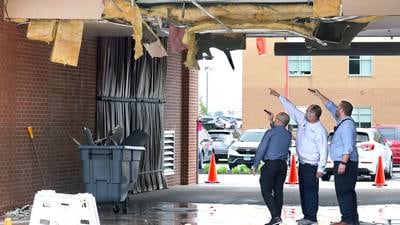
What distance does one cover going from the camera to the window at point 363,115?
49469 mm

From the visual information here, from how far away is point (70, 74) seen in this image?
17312mm

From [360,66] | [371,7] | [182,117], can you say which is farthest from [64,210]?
[360,66]

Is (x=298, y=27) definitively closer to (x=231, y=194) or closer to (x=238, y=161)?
(x=231, y=194)

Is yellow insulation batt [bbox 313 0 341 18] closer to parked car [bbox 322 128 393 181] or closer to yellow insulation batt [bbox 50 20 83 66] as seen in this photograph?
yellow insulation batt [bbox 50 20 83 66]

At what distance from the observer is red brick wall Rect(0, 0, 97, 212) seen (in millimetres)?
14883

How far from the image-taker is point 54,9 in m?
14.2

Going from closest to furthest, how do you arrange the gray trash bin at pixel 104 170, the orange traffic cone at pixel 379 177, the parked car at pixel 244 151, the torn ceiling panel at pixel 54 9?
1. the torn ceiling panel at pixel 54 9
2. the gray trash bin at pixel 104 170
3. the orange traffic cone at pixel 379 177
4. the parked car at pixel 244 151

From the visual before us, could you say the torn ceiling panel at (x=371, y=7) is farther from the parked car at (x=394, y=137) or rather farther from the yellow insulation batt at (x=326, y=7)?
the parked car at (x=394, y=137)

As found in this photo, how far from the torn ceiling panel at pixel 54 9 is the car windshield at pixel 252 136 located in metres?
17.9

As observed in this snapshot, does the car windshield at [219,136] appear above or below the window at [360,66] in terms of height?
below

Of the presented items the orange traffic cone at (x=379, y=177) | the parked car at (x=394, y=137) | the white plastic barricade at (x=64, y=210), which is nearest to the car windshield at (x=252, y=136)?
the parked car at (x=394, y=137)

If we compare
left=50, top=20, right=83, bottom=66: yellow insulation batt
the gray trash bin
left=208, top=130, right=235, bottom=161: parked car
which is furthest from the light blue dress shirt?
left=208, top=130, right=235, bottom=161: parked car

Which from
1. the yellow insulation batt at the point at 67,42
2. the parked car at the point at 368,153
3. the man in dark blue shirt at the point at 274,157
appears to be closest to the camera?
the man in dark blue shirt at the point at 274,157

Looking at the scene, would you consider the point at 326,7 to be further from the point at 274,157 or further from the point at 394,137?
the point at 394,137
